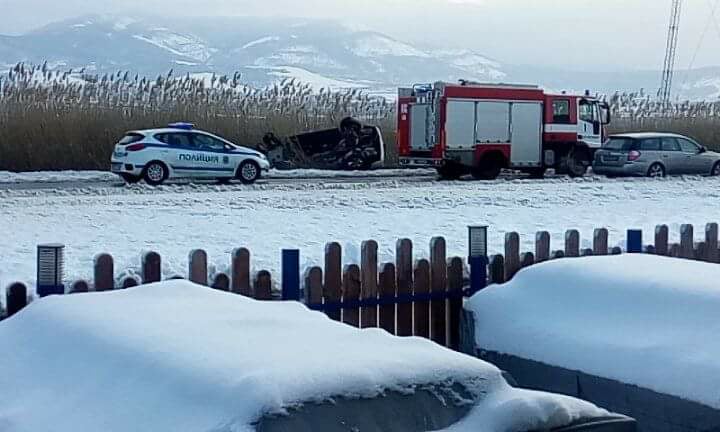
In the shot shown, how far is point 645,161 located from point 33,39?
11418cm

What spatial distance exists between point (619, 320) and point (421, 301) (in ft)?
7.35

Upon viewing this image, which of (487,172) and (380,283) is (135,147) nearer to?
(487,172)

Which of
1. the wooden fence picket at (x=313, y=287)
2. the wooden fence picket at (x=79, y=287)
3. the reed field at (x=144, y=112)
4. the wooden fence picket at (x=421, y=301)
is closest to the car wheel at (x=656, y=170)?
the reed field at (x=144, y=112)

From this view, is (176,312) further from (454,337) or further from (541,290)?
(454,337)

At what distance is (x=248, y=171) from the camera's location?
27.8m

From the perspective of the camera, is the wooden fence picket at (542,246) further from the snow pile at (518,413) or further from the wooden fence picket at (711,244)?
the snow pile at (518,413)

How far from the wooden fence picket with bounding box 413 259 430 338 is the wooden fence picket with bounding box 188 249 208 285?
4.97 feet

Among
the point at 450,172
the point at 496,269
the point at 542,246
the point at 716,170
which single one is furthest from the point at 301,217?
the point at 716,170

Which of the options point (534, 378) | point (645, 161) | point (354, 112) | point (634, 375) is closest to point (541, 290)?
point (534, 378)

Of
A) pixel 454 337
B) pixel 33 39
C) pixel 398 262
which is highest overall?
pixel 33 39

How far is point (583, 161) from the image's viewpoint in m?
33.2

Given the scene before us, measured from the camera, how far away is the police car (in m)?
26.5

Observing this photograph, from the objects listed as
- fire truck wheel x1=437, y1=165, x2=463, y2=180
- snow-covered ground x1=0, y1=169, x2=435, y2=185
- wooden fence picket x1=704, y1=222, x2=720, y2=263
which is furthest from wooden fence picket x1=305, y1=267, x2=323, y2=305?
fire truck wheel x1=437, y1=165, x2=463, y2=180

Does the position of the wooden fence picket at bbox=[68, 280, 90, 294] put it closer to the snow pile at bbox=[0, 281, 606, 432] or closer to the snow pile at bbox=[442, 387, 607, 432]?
the snow pile at bbox=[0, 281, 606, 432]
